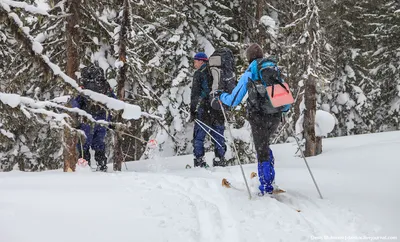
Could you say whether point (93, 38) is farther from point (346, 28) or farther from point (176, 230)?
point (346, 28)

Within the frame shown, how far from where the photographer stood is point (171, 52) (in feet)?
47.9

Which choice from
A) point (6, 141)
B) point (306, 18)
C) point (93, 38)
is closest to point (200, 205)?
point (6, 141)

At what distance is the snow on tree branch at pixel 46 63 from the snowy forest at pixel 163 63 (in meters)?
0.01

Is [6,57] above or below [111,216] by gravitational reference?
above

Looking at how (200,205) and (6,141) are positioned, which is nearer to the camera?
(6,141)

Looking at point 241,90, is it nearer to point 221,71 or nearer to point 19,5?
point 221,71

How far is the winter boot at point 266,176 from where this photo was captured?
5.86 meters

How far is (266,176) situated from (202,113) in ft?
10.3

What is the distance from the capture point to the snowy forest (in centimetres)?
397

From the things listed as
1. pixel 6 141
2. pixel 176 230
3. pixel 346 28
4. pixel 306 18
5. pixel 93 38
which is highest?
pixel 346 28

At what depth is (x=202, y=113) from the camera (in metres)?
8.64

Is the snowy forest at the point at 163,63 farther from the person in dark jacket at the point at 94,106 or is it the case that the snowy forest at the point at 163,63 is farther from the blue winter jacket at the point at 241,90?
the blue winter jacket at the point at 241,90

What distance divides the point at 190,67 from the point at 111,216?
10960mm

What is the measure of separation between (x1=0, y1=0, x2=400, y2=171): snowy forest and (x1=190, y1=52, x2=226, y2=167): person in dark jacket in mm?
788
